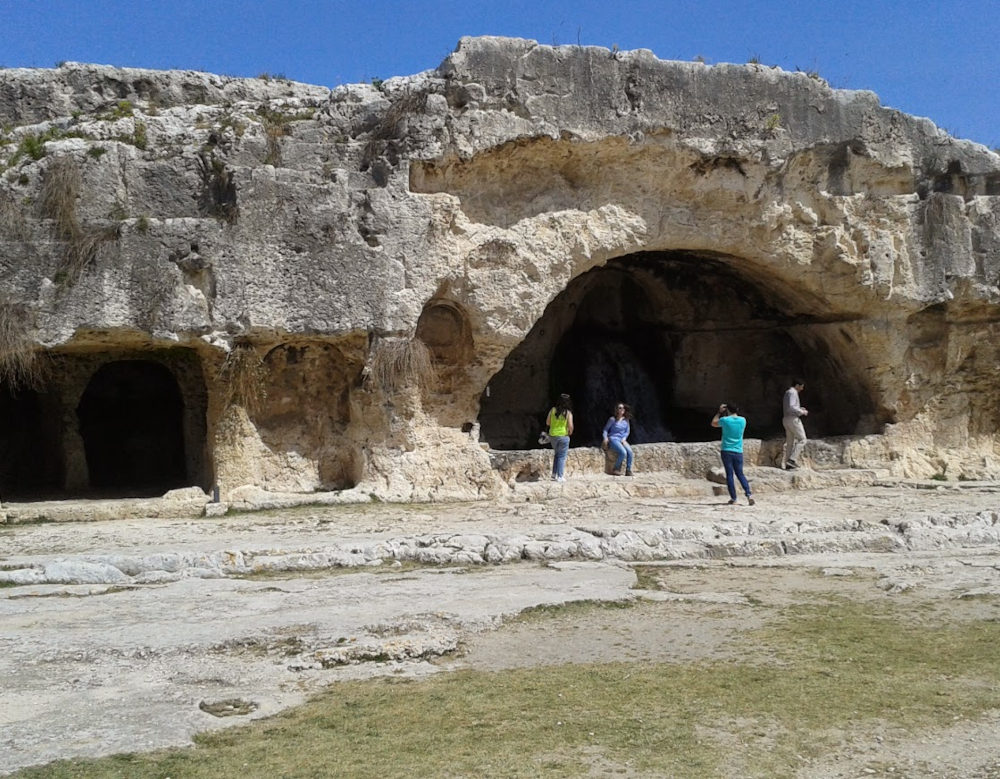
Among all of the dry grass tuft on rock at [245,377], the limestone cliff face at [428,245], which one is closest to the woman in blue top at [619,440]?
the limestone cliff face at [428,245]

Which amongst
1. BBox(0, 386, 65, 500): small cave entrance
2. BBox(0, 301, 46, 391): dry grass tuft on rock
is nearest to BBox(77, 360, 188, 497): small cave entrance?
BBox(0, 386, 65, 500): small cave entrance

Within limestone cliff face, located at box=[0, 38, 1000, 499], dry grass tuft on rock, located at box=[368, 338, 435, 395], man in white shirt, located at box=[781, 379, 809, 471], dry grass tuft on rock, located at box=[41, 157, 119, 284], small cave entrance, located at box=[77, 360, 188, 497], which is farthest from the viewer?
small cave entrance, located at box=[77, 360, 188, 497]

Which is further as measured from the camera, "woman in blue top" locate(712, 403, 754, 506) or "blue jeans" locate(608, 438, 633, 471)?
"blue jeans" locate(608, 438, 633, 471)

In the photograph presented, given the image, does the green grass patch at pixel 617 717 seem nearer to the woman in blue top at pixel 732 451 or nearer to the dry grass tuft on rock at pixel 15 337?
the woman in blue top at pixel 732 451

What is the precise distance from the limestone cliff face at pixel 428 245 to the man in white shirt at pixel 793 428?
1.11 metres

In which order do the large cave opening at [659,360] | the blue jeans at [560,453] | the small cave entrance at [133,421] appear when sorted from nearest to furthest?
the blue jeans at [560,453] → the small cave entrance at [133,421] → the large cave opening at [659,360]

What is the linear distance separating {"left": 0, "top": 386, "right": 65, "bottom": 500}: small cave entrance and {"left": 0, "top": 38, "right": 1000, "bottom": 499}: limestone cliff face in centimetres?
5

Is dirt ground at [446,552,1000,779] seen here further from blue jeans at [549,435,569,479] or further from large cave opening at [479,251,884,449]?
large cave opening at [479,251,884,449]

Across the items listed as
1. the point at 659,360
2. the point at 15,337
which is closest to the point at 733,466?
the point at 659,360

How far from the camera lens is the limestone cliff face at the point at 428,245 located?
33.5ft

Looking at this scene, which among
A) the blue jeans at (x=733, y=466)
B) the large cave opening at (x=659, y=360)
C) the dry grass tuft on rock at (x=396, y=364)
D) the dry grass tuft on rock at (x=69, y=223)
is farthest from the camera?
the large cave opening at (x=659, y=360)

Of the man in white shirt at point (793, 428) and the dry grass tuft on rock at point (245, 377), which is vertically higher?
the dry grass tuft on rock at point (245, 377)

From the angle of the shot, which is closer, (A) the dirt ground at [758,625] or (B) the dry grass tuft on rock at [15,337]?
(A) the dirt ground at [758,625]

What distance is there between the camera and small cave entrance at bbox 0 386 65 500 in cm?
1224
